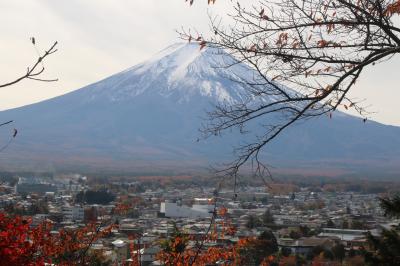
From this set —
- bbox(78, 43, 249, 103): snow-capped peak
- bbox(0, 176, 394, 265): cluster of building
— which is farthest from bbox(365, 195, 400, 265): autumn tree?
bbox(78, 43, 249, 103): snow-capped peak

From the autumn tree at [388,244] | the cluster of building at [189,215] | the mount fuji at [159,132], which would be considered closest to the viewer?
the autumn tree at [388,244]

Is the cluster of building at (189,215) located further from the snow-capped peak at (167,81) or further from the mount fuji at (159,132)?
the snow-capped peak at (167,81)

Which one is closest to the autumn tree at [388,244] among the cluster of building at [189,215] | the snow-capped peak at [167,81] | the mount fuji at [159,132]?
the cluster of building at [189,215]

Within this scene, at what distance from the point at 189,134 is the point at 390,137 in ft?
133

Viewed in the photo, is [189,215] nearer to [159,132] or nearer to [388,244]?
[388,244]

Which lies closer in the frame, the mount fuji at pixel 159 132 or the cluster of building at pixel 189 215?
the cluster of building at pixel 189 215

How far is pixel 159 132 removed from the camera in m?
121

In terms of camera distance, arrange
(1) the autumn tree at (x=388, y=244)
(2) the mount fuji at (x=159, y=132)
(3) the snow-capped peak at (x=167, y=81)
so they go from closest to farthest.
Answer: (1) the autumn tree at (x=388, y=244) < (2) the mount fuji at (x=159, y=132) < (3) the snow-capped peak at (x=167, y=81)

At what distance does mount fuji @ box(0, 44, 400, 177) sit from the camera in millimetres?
93125

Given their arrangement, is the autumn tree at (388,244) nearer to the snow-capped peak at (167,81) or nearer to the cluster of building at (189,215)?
the cluster of building at (189,215)

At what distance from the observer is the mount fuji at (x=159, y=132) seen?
9312 centimetres

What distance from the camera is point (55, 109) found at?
126 metres

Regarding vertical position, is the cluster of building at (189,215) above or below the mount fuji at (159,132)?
below

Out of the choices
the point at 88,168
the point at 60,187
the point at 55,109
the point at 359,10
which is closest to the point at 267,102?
the point at 359,10
